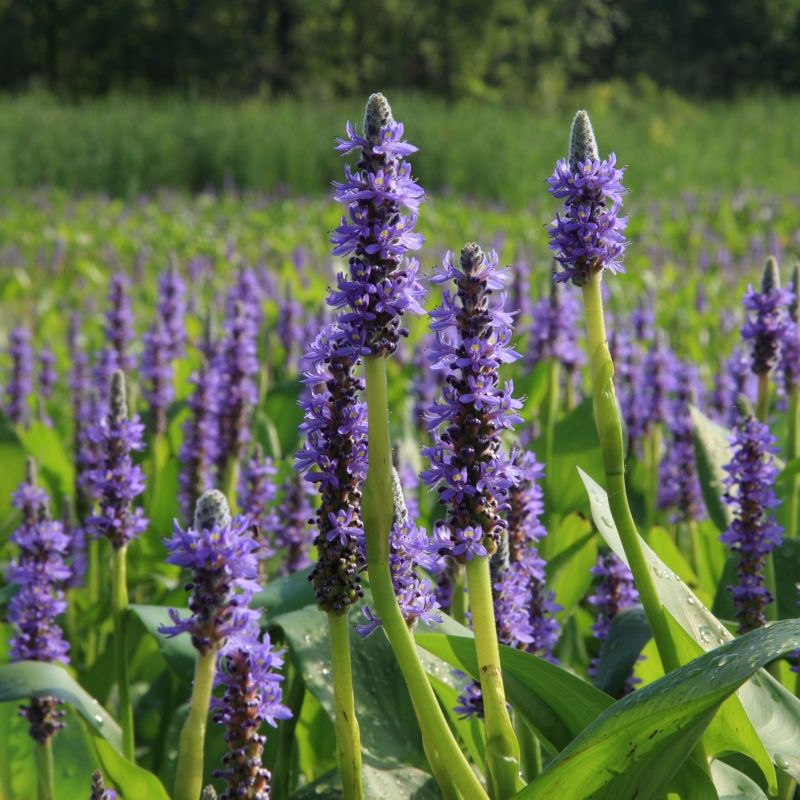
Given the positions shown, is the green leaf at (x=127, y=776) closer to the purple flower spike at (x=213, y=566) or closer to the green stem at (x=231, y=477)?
the purple flower spike at (x=213, y=566)

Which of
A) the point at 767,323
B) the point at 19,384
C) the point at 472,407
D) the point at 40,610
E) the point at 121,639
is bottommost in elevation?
the point at 19,384

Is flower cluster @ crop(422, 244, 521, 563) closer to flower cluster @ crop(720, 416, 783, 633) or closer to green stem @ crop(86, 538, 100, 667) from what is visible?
flower cluster @ crop(720, 416, 783, 633)

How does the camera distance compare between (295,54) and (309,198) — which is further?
(295,54)

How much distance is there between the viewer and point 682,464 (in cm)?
435

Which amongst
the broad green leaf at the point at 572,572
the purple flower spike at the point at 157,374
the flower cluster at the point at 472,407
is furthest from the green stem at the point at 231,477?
the flower cluster at the point at 472,407

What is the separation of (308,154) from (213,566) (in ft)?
62.2

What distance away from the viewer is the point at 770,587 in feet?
9.07

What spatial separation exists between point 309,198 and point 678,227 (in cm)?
644

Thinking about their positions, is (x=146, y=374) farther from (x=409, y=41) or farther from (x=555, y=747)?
(x=409, y=41)

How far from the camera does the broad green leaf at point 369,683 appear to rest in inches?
94.2

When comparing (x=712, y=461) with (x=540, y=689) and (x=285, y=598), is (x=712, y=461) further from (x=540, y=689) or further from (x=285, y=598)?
(x=540, y=689)

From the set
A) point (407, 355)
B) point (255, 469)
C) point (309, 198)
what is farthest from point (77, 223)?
point (255, 469)

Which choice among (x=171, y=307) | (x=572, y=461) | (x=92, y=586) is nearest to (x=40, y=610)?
(x=92, y=586)

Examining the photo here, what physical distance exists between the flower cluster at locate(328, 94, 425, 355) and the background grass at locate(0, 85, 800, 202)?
53.8 ft
